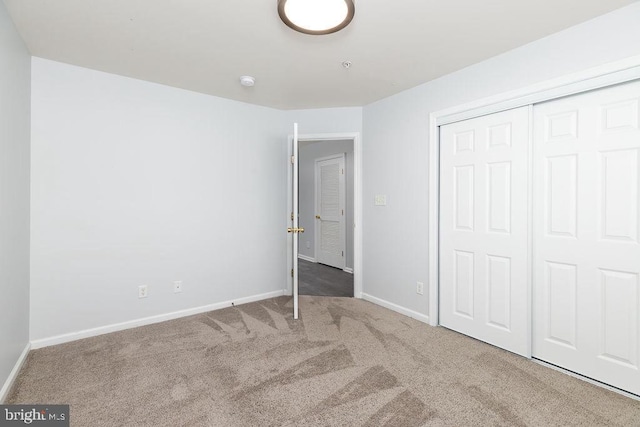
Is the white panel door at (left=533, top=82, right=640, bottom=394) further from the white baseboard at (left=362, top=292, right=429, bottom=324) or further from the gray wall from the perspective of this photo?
the gray wall

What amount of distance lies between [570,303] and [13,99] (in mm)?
3918

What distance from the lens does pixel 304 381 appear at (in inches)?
78.1

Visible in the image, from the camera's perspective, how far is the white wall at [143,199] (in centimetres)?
251

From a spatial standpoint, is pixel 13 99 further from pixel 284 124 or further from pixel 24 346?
pixel 284 124

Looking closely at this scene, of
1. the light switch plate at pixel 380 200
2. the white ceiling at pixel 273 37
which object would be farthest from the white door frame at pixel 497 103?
the light switch plate at pixel 380 200

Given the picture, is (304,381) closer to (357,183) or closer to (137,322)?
(137,322)

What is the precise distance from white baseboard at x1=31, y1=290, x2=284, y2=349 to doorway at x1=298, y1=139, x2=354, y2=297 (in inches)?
44.5

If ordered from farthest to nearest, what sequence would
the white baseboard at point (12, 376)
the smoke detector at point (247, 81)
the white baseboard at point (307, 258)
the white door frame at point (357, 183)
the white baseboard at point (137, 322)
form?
the white baseboard at point (307, 258), the white door frame at point (357, 183), the smoke detector at point (247, 81), the white baseboard at point (137, 322), the white baseboard at point (12, 376)

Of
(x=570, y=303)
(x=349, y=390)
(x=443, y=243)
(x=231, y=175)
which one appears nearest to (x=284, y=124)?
(x=231, y=175)

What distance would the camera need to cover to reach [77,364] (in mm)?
2211

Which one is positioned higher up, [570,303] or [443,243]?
[443,243]

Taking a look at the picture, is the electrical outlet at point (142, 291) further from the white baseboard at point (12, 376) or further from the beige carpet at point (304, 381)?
the white baseboard at point (12, 376)
